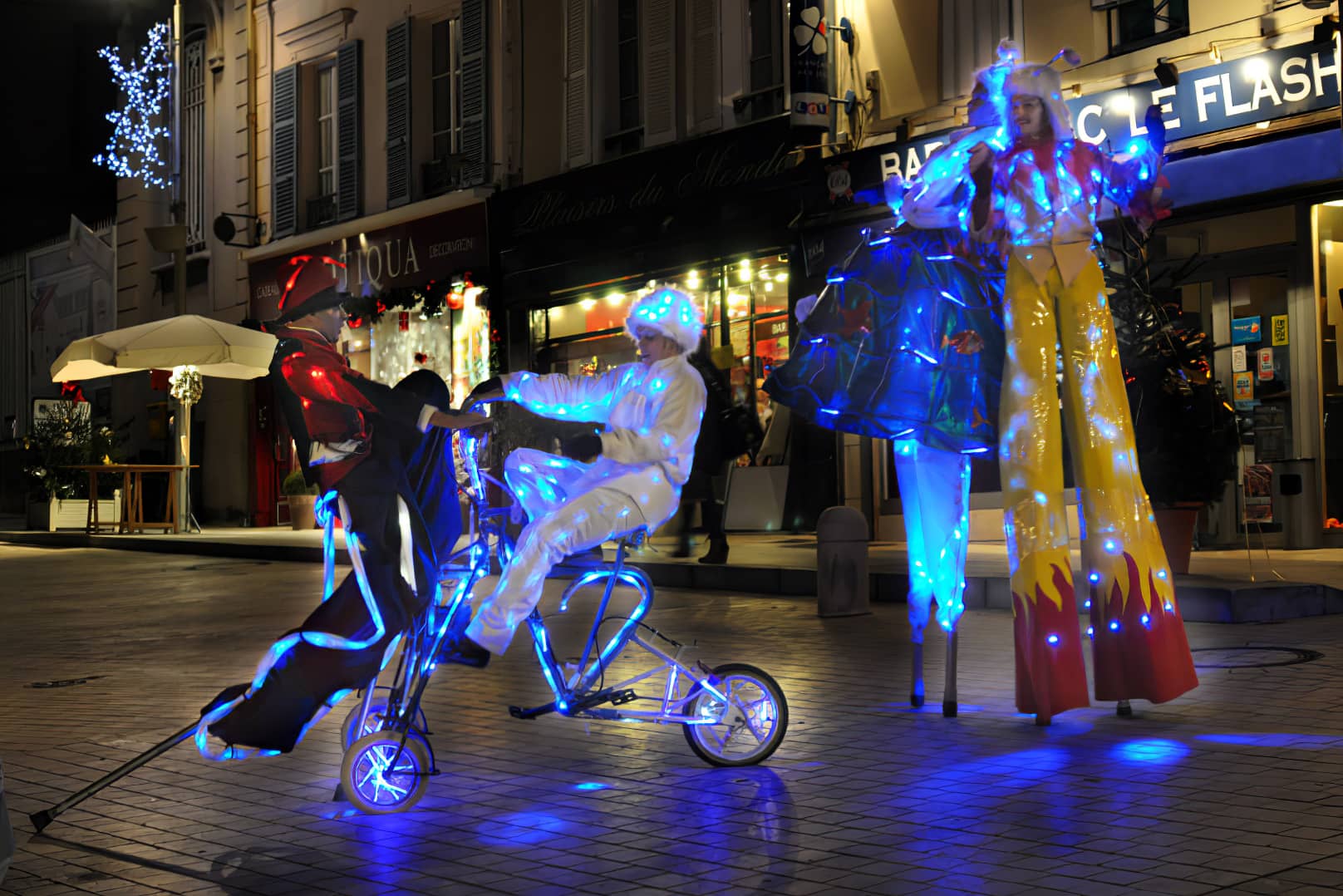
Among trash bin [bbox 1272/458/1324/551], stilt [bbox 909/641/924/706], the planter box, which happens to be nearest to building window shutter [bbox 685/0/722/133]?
trash bin [bbox 1272/458/1324/551]

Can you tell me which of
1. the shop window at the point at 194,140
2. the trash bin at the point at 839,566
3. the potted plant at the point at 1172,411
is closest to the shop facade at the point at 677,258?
the trash bin at the point at 839,566

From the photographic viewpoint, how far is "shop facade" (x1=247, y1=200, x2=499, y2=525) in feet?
72.9

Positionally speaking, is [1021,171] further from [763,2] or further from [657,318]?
[763,2]

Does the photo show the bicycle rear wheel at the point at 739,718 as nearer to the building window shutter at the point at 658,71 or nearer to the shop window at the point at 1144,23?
the shop window at the point at 1144,23

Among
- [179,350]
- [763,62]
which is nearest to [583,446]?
[763,62]

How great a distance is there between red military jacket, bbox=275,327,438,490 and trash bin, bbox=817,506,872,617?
5.86 metres

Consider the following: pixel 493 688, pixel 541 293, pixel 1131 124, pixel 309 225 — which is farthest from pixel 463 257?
pixel 493 688

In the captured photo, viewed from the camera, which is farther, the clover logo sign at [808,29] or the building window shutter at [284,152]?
the building window shutter at [284,152]

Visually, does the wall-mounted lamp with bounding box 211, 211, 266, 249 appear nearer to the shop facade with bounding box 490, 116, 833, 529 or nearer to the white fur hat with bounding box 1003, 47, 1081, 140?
the shop facade with bounding box 490, 116, 833, 529

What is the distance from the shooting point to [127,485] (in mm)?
22656

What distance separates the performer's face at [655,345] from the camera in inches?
211

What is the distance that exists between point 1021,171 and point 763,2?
12.7m

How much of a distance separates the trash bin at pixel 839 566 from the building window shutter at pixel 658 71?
9909 millimetres

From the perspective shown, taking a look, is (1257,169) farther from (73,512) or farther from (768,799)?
(73,512)
